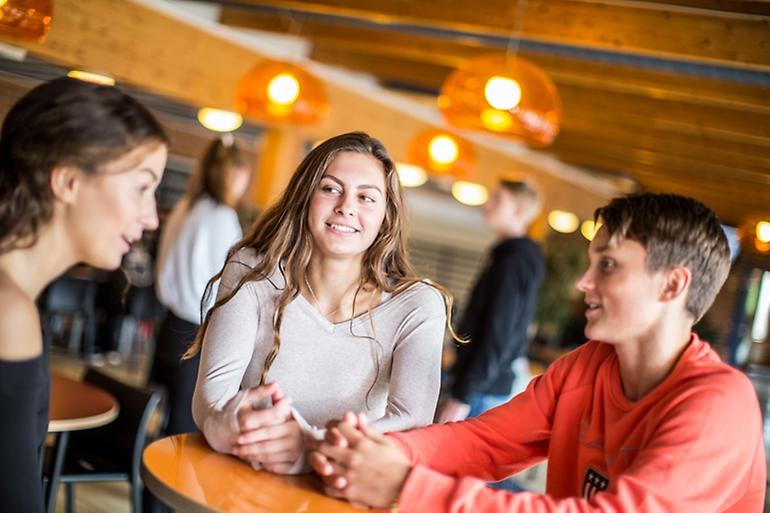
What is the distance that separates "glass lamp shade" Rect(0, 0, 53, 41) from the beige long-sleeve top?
1806 mm

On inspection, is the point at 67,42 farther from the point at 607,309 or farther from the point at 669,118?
the point at 607,309

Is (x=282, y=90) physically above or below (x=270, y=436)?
above

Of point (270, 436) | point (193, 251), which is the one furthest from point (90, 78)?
point (270, 436)

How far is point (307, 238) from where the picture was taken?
94.8 inches

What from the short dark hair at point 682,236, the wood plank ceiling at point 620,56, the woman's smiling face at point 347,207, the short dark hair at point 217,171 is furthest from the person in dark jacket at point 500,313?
the short dark hair at point 682,236

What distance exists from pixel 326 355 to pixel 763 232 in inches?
91.9

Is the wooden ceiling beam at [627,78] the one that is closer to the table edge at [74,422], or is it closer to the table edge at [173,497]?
the table edge at [74,422]

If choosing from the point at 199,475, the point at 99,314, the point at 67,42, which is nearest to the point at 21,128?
the point at 199,475

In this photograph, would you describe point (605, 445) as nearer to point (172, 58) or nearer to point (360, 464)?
point (360, 464)

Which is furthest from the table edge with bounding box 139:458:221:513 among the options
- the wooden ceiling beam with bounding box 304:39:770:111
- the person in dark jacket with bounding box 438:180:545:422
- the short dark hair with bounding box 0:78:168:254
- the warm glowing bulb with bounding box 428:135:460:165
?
the wooden ceiling beam with bounding box 304:39:770:111

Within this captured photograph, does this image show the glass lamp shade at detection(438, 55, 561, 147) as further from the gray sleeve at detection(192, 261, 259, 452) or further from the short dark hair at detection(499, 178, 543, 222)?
the gray sleeve at detection(192, 261, 259, 452)

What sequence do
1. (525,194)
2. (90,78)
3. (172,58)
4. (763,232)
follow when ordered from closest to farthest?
(763,232)
(90,78)
(525,194)
(172,58)

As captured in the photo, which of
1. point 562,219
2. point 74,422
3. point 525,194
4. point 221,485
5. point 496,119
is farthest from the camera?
point 562,219

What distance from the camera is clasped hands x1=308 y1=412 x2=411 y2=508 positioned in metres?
1.75
